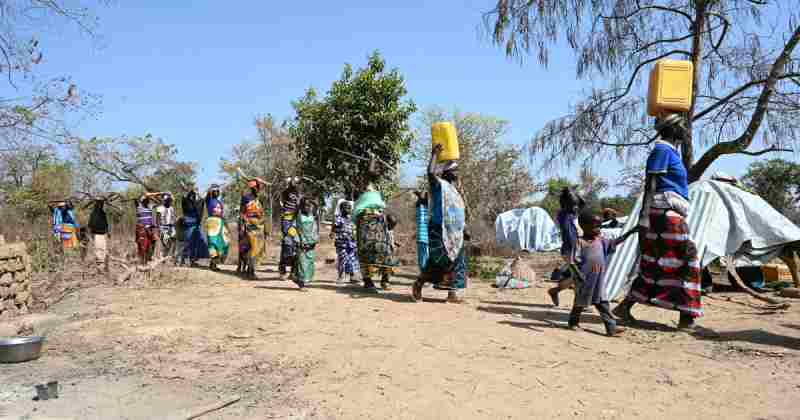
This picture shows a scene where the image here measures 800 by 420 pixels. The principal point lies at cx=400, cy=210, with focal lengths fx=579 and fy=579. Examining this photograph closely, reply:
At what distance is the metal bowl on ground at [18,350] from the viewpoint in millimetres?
4688

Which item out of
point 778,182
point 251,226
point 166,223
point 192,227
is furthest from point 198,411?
point 778,182

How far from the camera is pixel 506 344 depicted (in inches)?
188

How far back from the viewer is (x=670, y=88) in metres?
5.69

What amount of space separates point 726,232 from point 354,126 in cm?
814

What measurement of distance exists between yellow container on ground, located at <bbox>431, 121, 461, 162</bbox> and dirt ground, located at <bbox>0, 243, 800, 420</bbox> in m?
1.85

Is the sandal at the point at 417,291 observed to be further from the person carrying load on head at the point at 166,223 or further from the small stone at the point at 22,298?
the person carrying load on head at the point at 166,223

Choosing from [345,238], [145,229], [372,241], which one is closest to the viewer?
[372,241]

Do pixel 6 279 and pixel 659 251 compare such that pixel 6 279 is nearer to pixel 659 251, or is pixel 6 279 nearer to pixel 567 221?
pixel 567 221

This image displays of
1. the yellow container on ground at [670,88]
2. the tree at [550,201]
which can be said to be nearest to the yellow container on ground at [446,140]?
the yellow container on ground at [670,88]

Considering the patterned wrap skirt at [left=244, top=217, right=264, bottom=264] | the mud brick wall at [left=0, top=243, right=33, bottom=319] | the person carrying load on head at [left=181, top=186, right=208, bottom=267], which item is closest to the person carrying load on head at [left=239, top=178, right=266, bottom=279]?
the patterned wrap skirt at [left=244, top=217, right=264, bottom=264]

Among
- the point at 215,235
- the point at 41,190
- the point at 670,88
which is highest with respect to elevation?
the point at 670,88

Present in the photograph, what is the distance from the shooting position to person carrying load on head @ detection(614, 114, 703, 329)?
5.27 metres

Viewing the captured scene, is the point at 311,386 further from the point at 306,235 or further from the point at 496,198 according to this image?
the point at 496,198

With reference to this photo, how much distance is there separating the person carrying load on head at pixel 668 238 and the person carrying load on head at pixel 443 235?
2107 millimetres
